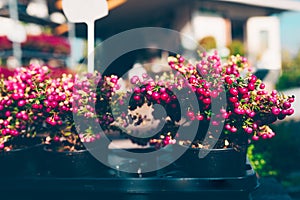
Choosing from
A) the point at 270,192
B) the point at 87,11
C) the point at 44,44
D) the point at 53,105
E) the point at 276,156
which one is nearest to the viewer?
the point at 53,105

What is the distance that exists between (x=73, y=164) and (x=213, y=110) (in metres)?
0.93

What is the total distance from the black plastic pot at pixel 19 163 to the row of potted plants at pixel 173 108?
0.05 metres

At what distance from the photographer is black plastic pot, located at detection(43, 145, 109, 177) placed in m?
1.86

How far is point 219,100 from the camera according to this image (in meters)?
1.72

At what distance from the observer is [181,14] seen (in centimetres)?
1131

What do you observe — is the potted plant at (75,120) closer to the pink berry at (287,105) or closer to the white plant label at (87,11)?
the white plant label at (87,11)

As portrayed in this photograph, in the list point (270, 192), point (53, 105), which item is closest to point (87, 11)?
point (53, 105)

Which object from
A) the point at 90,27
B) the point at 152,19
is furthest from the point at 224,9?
the point at 90,27

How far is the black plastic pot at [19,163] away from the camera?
1940mm

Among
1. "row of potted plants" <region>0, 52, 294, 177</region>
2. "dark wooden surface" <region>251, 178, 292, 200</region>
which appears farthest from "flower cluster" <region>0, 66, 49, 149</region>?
"dark wooden surface" <region>251, 178, 292, 200</region>

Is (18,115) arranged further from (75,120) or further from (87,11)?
(87,11)

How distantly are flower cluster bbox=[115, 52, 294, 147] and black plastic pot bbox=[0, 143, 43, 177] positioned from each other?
0.82 metres

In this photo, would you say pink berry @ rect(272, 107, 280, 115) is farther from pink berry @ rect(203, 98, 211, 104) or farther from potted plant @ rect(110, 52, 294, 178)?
pink berry @ rect(203, 98, 211, 104)

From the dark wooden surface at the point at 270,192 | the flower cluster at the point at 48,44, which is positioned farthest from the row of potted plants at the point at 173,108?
the flower cluster at the point at 48,44
